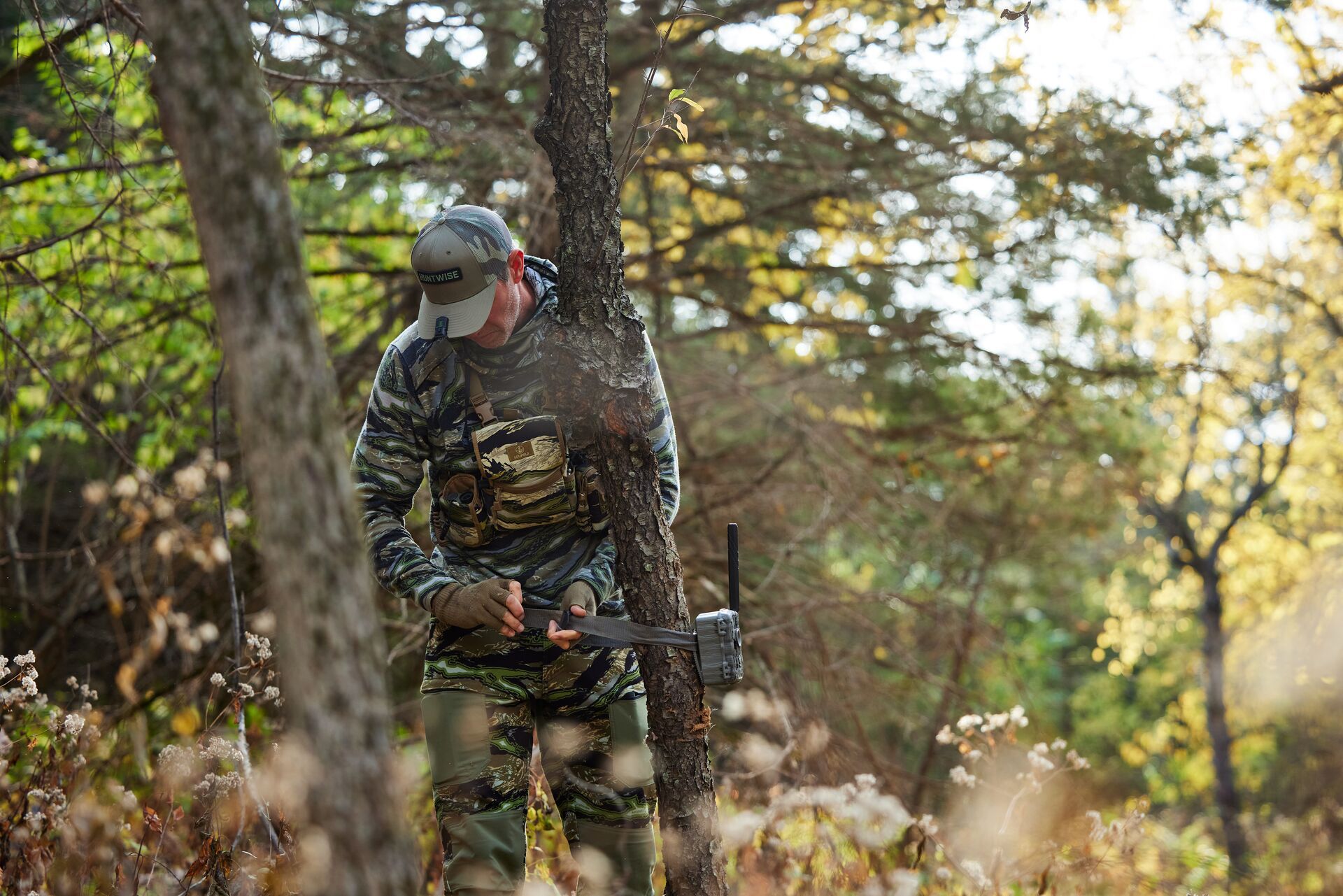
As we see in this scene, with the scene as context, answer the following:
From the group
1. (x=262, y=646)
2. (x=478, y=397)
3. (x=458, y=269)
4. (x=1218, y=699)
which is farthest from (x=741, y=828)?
(x=1218, y=699)

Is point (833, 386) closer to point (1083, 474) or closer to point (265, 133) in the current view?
point (1083, 474)

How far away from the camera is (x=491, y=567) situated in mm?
2752

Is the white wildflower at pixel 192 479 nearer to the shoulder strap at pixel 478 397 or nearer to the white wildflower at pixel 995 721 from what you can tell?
the shoulder strap at pixel 478 397

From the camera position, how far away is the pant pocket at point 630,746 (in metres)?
2.72

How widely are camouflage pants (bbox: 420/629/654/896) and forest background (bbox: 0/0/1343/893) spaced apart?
2.33 ft

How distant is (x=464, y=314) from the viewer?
2605 millimetres

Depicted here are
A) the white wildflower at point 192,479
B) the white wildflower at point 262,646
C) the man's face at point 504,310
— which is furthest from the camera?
the white wildflower at point 192,479

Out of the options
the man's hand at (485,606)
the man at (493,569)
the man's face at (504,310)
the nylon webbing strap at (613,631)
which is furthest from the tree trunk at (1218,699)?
the man's hand at (485,606)

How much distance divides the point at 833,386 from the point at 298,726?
6.67m

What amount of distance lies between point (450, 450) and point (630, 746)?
2.98 feet

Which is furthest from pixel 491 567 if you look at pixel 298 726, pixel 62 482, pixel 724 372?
pixel 62 482

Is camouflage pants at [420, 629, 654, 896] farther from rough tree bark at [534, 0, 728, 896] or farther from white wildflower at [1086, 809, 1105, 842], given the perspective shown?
white wildflower at [1086, 809, 1105, 842]

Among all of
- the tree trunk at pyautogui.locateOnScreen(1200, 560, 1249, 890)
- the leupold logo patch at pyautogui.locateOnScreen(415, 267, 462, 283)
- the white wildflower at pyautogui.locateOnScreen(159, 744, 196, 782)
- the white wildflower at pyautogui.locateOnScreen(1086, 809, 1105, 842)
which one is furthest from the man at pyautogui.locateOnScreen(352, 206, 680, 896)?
the tree trunk at pyautogui.locateOnScreen(1200, 560, 1249, 890)

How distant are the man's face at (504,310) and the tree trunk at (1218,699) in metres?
15.3
